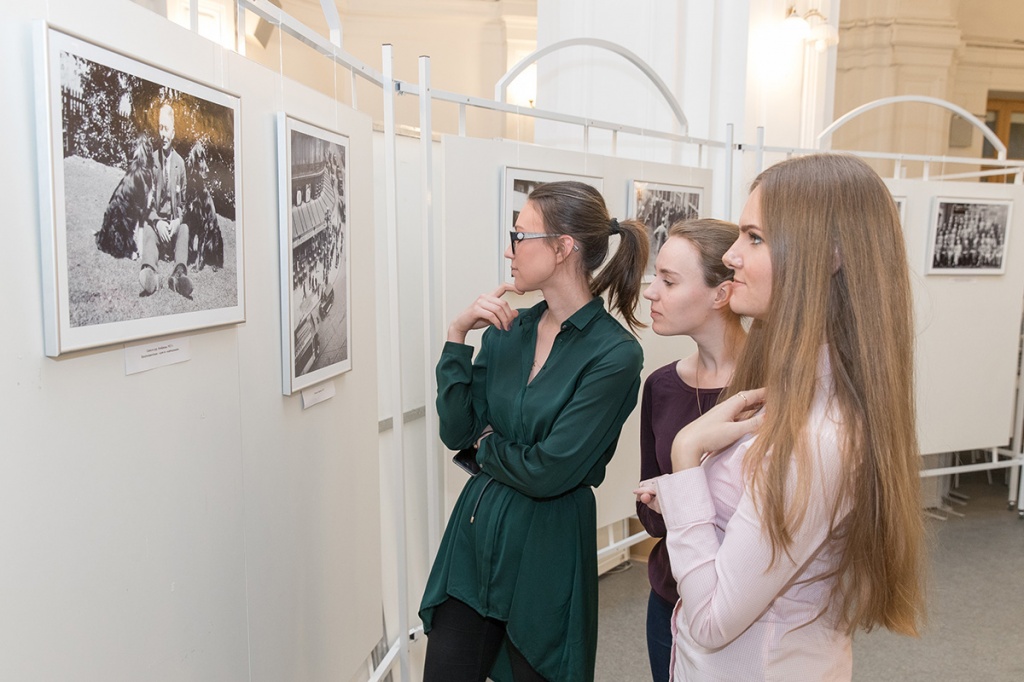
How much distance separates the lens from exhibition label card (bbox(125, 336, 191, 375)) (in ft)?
5.17

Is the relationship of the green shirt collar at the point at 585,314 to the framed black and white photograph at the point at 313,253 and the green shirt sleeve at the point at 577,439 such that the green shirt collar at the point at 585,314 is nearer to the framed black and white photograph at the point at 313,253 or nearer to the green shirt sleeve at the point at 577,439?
the green shirt sleeve at the point at 577,439

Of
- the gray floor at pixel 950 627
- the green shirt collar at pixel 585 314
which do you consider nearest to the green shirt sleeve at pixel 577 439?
the green shirt collar at pixel 585 314

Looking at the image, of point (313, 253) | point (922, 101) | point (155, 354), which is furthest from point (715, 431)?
point (922, 101)

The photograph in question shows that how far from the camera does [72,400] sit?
4.71 feet

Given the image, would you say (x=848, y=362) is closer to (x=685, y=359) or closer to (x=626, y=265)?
(x=685, y=359)

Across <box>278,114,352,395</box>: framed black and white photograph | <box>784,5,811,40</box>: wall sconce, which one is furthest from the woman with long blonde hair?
<box>784,5,811,40</box>: wall sconce

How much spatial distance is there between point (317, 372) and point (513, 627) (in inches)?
36.4

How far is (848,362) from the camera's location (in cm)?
140

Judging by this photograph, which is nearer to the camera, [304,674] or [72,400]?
[72,400]

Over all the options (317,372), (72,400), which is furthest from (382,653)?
(72,400)

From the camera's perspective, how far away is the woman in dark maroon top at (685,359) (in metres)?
2.35

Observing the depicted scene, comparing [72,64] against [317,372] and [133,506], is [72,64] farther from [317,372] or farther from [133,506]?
[317,372]

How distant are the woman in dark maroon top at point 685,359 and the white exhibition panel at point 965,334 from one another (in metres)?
4.17

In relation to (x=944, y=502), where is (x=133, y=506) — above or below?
above
